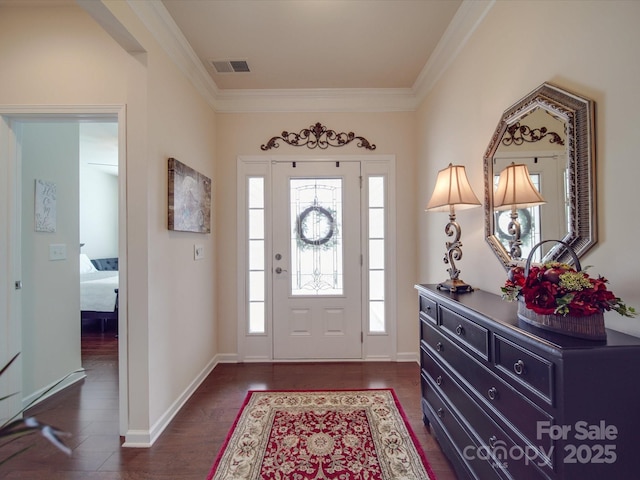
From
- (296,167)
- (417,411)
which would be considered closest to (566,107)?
(417,411)

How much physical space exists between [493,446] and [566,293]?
0.72 meters

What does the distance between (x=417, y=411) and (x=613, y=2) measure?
→ 7.94 feet

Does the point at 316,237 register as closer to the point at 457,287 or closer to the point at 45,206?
the point at 457,287

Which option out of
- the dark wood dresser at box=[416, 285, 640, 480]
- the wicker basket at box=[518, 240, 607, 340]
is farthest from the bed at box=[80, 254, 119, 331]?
the wicker basket at box=[518, 240, 607, 340]

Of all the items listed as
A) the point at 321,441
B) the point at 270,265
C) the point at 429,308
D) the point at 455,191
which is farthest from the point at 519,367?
the point at 270,265

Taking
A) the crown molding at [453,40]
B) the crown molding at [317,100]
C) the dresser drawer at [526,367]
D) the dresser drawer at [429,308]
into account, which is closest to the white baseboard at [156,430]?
the dresser drawer at [429,308]

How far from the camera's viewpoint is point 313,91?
3.01 meters

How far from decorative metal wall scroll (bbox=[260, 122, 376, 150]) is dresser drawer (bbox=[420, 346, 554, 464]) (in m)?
2.30

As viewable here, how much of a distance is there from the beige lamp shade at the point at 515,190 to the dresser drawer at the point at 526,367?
2.32 ft

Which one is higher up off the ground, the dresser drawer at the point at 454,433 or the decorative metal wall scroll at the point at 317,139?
the decorative metal wall scroll at the point at 317,139

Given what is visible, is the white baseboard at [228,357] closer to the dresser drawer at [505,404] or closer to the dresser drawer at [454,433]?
the dresser drawer at [454,433]

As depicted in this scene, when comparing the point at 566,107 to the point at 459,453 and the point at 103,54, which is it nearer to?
the point at 459,453

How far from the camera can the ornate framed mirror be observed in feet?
Result: 3.81

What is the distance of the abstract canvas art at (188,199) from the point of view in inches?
83.3
